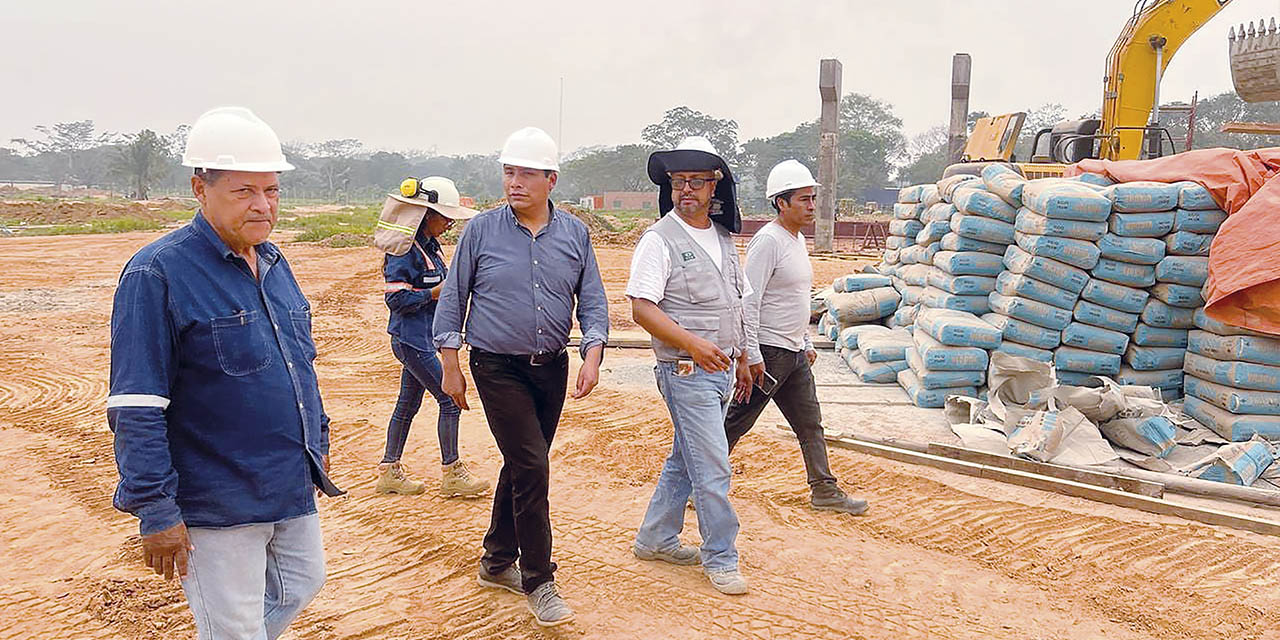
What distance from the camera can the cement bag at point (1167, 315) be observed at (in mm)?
6742

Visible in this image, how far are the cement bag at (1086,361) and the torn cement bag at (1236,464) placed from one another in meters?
1.24

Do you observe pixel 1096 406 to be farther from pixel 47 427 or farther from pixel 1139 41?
pixel 47 427

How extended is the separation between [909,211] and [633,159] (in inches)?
2190

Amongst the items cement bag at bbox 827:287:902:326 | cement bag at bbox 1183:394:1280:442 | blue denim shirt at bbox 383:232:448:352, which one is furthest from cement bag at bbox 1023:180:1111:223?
blue denim shirt at bbox 383:232:448:352

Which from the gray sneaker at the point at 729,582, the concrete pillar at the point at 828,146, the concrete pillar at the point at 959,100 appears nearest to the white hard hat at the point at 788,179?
the gray sneaker at the point at 729,582

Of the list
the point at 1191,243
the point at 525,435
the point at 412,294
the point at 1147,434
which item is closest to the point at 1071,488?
the point at 1147,434

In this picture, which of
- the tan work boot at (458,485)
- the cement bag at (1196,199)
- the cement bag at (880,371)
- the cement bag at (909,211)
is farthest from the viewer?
the cement bag at (909,211)

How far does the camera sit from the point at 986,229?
7230mm

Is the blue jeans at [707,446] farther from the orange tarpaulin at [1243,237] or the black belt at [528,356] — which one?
the orange tarpaulin at [1243,237]

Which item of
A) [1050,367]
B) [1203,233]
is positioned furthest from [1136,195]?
[1050,367]

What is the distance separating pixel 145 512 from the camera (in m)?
2.19

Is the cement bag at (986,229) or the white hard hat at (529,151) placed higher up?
the white hard hat at (529,151)

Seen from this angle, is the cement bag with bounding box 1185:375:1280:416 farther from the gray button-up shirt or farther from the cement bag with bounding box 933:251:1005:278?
the gray button-up shirt

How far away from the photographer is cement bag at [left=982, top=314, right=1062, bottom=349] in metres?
6.85
